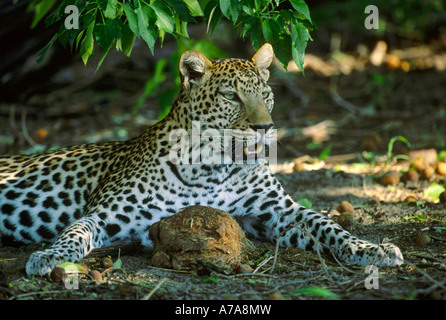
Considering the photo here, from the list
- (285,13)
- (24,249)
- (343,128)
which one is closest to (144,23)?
(285,13)

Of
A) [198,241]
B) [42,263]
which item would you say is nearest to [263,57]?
[198,241]

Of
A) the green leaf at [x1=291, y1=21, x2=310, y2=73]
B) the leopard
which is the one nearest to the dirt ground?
the leopard

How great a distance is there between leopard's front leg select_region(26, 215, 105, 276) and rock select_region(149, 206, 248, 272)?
0.72 metres

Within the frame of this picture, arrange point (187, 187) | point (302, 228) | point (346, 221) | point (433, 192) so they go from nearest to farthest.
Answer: point (302, 228) → point (187, 187) → point (346, 221) → point (433, 192)

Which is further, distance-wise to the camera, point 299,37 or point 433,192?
point 433,192

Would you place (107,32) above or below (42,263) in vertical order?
above

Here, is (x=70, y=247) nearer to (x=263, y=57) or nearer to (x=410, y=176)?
(x=263, y=57)

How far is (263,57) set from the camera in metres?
6.86

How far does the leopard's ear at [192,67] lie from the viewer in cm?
644

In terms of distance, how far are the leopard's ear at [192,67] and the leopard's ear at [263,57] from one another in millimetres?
557

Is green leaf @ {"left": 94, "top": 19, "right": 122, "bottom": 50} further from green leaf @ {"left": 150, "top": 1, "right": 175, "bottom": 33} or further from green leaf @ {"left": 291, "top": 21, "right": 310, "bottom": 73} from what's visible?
green leaf @ {"left": 291, "top": 21, "right": 310, "bottom": 73}

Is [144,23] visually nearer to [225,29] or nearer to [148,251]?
[148,251]

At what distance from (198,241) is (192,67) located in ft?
6.17

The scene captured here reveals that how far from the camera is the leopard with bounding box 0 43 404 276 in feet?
20.5
